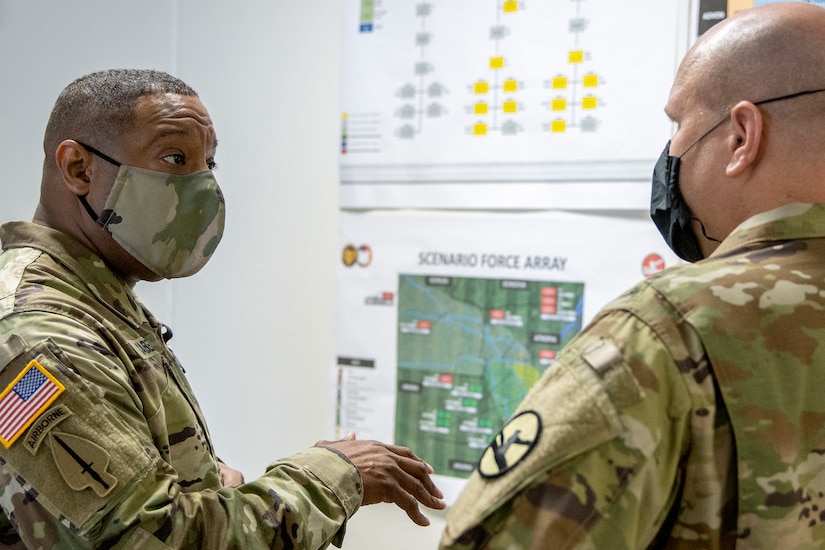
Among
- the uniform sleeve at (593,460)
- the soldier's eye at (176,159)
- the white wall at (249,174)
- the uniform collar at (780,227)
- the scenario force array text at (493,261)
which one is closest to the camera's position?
the uniform sleeve at (593,460)

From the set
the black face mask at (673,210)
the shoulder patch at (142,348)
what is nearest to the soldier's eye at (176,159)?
the shoulder patch at (142,348)

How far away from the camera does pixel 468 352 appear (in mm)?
2043

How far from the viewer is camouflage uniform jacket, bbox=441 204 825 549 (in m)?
0.73

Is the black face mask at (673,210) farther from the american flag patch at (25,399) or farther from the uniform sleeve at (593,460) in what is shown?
the american flag patch at (25,399)

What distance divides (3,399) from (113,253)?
0.34m

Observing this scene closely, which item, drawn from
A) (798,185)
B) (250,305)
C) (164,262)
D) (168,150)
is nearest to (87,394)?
(164,262)

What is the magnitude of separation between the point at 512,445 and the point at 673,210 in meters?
0.43

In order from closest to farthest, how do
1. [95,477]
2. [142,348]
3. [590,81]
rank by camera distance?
[95,477] < [142,348] < [590,81]

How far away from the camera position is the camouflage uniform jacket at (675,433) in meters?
0.73

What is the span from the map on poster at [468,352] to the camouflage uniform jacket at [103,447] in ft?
2.86

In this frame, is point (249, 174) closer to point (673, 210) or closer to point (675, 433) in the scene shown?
point (673, 210)

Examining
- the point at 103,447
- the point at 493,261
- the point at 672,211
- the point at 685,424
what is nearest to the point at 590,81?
the point at 493,261

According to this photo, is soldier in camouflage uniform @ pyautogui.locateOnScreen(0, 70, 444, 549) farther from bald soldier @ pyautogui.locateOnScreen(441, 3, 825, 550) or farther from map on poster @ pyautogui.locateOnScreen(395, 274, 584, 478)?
map on poster @ pyautogui.locateOnScreen(395, 274, 584, 478)

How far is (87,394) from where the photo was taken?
100 cm
